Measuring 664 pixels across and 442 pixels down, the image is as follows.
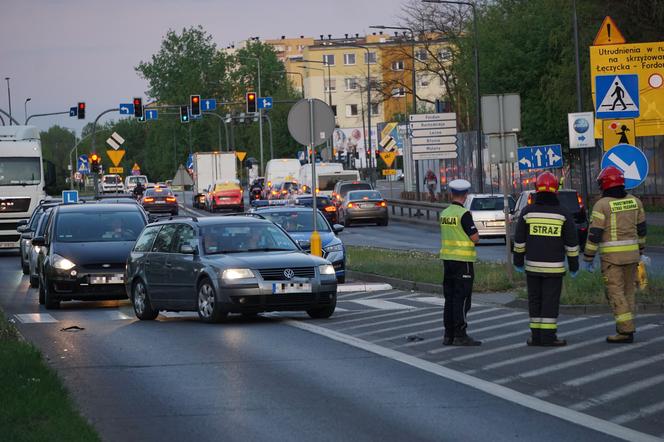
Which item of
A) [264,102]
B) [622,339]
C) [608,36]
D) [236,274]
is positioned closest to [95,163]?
[264,102]

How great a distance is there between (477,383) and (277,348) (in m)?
3.60

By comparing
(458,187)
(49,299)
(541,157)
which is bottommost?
(49,299)

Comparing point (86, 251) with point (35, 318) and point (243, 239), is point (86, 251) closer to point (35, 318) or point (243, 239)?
point (35, 318)

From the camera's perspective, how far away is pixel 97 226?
24656 millimetres

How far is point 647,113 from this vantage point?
34.7 metres

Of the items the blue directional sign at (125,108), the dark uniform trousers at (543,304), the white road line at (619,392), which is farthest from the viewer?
the blue directional sign at (125,108)

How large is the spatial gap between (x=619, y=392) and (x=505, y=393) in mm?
872

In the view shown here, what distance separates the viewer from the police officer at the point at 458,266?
1480cm

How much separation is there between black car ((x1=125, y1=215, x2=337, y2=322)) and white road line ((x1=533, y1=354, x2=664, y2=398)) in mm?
6011

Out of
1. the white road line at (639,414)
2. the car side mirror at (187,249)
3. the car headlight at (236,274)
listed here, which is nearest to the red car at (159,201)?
the car side mirror at (187,249)

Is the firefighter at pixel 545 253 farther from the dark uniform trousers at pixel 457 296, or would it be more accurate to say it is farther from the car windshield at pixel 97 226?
the car windshield at pixel 97 226

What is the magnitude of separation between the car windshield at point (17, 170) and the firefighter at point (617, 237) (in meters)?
30.1

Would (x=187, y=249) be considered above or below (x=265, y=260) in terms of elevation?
above

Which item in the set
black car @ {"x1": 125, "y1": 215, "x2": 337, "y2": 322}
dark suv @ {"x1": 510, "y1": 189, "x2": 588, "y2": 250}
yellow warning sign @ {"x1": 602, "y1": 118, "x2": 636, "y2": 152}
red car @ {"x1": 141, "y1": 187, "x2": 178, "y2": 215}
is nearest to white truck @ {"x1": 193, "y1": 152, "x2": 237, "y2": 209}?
red car @ {"x1": 141, "y1": 187, "x2": 178, "y2": 215}
